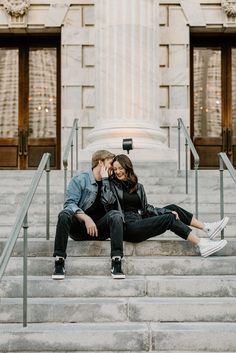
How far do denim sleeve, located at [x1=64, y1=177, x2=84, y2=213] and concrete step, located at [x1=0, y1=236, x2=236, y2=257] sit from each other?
16.1 inches

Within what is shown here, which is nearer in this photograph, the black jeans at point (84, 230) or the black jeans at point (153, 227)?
the black jeans at point (84, 230)

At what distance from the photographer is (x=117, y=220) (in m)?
6.43

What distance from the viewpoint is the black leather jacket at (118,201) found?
22.7ft

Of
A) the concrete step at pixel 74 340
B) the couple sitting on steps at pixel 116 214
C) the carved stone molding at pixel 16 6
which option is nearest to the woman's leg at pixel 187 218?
the couple sitting on steps at pixel 116 214

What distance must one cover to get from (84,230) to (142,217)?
0.71 meters

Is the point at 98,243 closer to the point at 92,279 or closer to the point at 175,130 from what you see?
the point at 92,279

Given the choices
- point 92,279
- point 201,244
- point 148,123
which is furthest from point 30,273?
point 148,123

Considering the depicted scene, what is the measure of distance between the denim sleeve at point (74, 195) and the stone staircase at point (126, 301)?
1.38ft

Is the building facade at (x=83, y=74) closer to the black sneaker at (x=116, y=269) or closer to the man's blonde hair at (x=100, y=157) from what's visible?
the man's blonde hair at (x=100, y=157)

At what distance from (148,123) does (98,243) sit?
492 cm

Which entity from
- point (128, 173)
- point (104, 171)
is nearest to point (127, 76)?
point (104, 171)

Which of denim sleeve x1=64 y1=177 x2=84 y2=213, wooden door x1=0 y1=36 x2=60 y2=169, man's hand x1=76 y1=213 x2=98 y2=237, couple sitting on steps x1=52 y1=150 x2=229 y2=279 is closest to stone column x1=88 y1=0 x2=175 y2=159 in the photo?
wooden door x1=0 y1=36 x2=60 y2=169

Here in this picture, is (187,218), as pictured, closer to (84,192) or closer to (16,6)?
(84,192)

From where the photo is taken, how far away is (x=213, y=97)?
14133 millimetres
